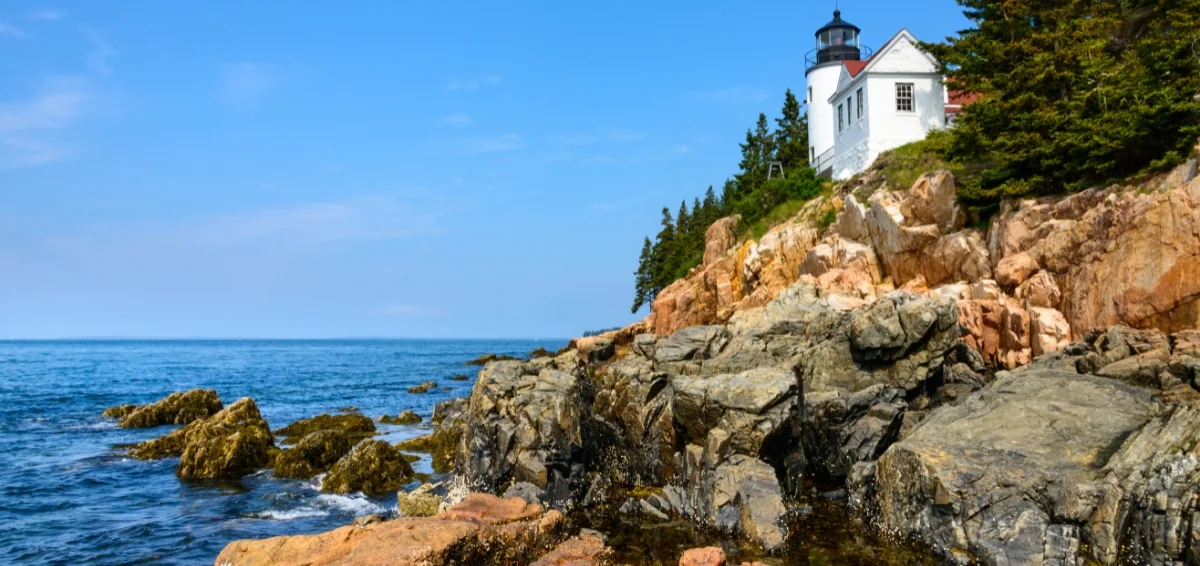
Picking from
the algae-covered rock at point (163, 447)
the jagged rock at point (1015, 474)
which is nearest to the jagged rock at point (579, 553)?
the jagged rock at point (1015, 474)

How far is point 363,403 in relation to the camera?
147ft

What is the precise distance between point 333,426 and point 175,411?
35.2 feet

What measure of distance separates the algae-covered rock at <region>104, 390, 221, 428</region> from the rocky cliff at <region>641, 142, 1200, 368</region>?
2695 cm

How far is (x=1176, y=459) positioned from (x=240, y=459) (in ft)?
79.3

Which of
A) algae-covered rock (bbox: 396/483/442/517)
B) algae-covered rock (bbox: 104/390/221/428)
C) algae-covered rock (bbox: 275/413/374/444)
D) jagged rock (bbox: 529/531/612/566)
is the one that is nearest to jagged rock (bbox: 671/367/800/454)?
jagged rock (bbox: 529/531/612/566)

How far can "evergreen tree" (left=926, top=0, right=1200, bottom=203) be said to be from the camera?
24922mm

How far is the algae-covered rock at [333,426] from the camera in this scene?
99.7 feet

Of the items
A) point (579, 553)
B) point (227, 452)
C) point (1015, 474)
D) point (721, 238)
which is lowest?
point (579, 553)

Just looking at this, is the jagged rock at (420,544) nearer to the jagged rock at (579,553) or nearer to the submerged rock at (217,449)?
the jagged rock at (579,553)

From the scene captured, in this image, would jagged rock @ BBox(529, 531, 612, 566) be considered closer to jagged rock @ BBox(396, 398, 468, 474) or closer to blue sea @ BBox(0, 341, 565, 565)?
blue sea @ BBox(0, 341, 565, 565)

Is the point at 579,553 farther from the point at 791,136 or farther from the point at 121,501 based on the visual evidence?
the point at 791,136

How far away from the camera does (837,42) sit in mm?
54906

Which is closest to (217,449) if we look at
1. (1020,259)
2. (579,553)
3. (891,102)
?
(579,553)

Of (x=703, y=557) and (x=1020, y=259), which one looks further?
(x=1020, y=259)
